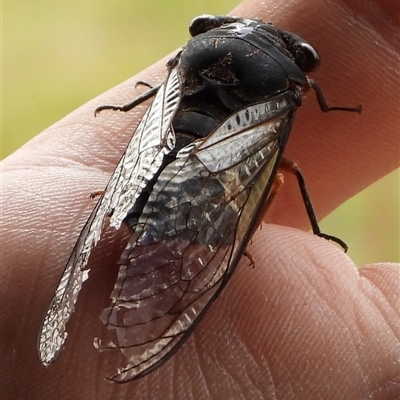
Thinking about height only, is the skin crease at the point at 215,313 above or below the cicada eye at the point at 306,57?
below

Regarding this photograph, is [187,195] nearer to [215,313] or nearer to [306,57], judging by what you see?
[215,313]

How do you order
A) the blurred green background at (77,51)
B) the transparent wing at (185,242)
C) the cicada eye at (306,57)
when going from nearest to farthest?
the transparent wing at (185,242) → the cicada eye at (306,57) → the blurred green background at (77,51)

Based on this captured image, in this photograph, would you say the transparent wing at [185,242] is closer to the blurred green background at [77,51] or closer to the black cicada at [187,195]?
the black cicada at [187,195]

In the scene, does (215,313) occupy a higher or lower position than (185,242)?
lower

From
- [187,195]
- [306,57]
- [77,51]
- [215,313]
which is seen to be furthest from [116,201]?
[77,51]

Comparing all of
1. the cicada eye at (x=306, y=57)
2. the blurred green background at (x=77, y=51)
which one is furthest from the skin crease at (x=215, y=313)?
the blurred green background at (x=77, y=51)

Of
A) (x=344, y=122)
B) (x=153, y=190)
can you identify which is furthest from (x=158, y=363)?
(x=344, y=122)

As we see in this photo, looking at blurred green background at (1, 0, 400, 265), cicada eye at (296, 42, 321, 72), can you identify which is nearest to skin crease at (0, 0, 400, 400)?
cicada eye at (296, 42, 321, 72)
